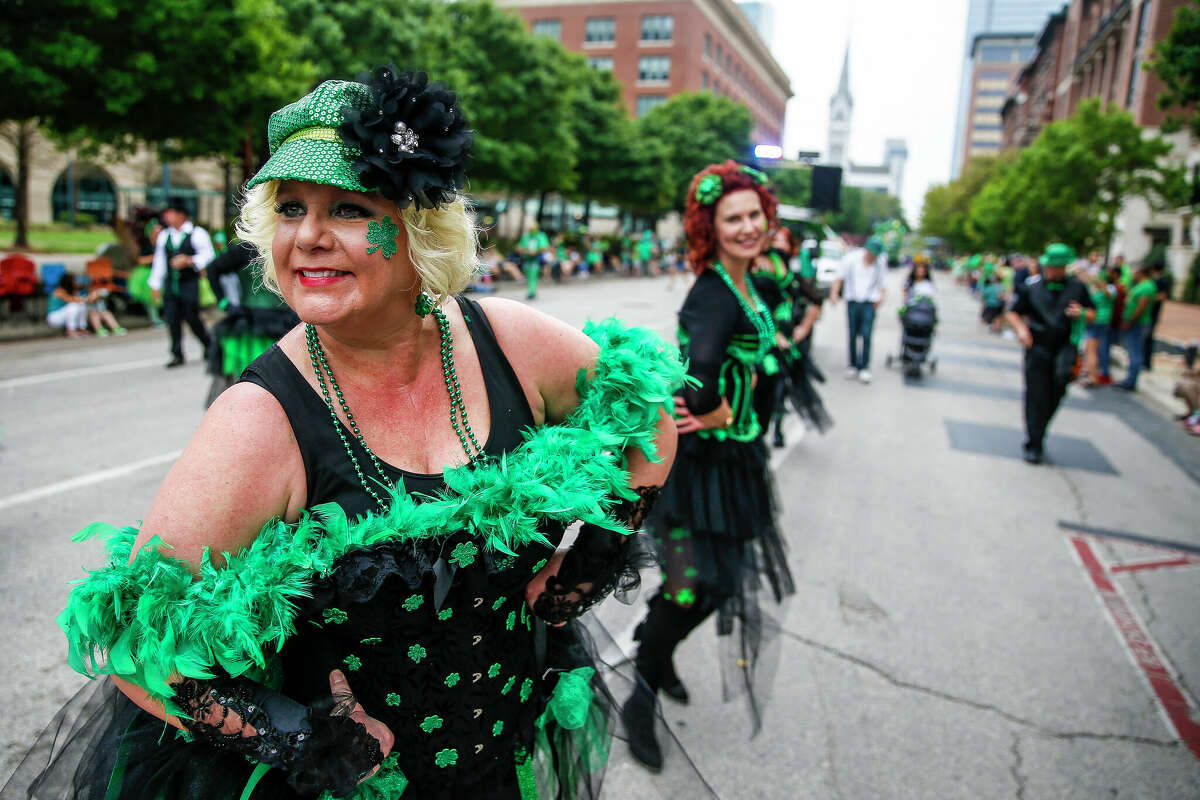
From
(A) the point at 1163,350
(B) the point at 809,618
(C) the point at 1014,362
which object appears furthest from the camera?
(A) the point at 1163,350

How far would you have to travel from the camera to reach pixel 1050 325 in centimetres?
699

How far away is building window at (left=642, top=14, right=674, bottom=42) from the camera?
61750 mm

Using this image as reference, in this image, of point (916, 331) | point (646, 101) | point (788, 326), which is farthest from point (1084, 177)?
point (646, 101)

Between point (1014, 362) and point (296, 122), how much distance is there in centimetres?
1565

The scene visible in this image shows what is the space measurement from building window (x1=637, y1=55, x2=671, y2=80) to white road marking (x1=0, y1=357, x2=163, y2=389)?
193 ft

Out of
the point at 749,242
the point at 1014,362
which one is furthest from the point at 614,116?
the point at 749,242

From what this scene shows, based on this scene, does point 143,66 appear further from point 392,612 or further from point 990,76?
point 990,76

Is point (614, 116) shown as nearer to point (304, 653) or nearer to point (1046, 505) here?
point (1046, 505)

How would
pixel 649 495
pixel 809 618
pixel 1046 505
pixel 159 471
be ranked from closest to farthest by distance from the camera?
pixel 649 495 → pixel 809 618 → pixel 159 471 → pixel 1046 505

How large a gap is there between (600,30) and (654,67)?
17.6 ft

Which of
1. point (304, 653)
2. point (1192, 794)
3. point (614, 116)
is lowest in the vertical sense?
point (1192, 794)

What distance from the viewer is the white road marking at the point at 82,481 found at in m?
5.13

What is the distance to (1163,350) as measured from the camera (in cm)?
1583

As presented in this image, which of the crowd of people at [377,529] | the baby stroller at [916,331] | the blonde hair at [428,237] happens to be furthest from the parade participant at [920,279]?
the blonde hair at [428,237]
